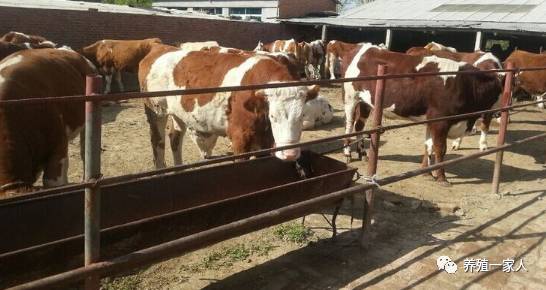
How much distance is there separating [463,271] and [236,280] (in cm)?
180

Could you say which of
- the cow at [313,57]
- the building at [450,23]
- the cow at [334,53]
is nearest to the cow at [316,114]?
the cow at [334,53]

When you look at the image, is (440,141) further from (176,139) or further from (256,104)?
(176,139)

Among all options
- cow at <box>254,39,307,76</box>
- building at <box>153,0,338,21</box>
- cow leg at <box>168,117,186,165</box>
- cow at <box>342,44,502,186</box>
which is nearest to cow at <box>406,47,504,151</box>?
cow at <box>342,44,502,186</box>

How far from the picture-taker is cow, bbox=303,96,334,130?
9578 mm

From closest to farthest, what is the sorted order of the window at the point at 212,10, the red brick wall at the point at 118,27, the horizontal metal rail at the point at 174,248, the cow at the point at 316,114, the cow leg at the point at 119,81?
the horizontal metal rail at the point at 174,248 → the cow at the point at 316,114 → the red brick wall at the point at 118,27 → the cow leg at the point at 119,81 → the window at the point at 212,10

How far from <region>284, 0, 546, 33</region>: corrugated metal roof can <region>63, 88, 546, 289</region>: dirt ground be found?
12.5 m

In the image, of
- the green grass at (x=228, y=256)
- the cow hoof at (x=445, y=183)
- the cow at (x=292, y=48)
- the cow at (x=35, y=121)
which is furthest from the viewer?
the cow at (x=292, y=48)

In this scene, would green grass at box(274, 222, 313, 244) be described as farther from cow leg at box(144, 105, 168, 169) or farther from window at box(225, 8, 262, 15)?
window at box(225, 8, 262, 15)

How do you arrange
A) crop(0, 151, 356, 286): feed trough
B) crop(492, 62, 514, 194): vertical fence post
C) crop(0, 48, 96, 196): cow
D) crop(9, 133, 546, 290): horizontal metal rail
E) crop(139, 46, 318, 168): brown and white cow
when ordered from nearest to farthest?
crop(9, 133, 546, 290): horizontal metal rail, crop(0, 151, 356, 286): feed trough, crop(0, 48, 96, 196): cow, crop(139, 46, 318, 168): brown and white cow, crop(492, 62, 514, 194): vertical fence post

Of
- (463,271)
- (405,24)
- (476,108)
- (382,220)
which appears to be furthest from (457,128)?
(405,24)

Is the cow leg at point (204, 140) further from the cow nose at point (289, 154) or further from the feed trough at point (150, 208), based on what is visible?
the cow nose at point (289, 154)

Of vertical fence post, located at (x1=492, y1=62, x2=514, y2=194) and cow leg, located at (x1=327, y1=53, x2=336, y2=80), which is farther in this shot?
cow leg, located at (x1=327, y1=53, x2=336, y2=80)

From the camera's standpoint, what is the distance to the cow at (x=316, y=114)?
9.58 meters

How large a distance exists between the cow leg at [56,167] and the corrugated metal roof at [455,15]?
52.0ft
